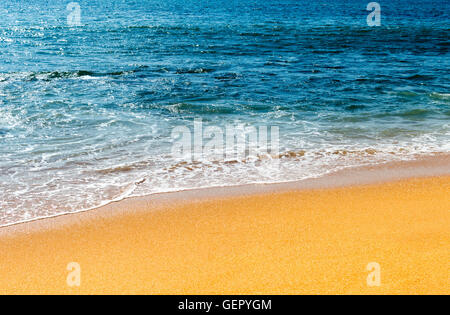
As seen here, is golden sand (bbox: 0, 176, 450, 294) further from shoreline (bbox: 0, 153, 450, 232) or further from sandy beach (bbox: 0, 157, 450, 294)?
shoreline (bbox: 0, 153, 450, 232)

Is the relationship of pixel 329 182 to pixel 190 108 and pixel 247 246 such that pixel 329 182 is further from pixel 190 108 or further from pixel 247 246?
pixel 190 108

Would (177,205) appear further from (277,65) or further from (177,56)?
(177,56)

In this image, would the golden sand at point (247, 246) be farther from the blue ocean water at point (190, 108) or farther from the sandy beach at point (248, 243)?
the blue ocean water at point (190, 108)

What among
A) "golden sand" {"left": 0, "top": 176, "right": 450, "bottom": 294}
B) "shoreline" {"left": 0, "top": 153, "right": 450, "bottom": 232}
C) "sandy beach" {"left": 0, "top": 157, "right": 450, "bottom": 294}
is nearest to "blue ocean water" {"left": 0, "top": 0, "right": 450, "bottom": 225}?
"shoreline" {"left": 0, "top": 153, "right": 450, "bottom": 232}

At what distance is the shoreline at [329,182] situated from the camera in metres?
7.11

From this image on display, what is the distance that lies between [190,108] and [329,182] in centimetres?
607

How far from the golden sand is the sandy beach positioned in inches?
0.5

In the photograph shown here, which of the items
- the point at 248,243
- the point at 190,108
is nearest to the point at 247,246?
the point at 248,243

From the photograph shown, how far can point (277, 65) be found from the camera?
19.7 meters

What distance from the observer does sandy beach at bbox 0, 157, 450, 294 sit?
472 centimetres

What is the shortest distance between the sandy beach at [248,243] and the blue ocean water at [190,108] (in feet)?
2.60

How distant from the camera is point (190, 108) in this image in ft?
42.7
